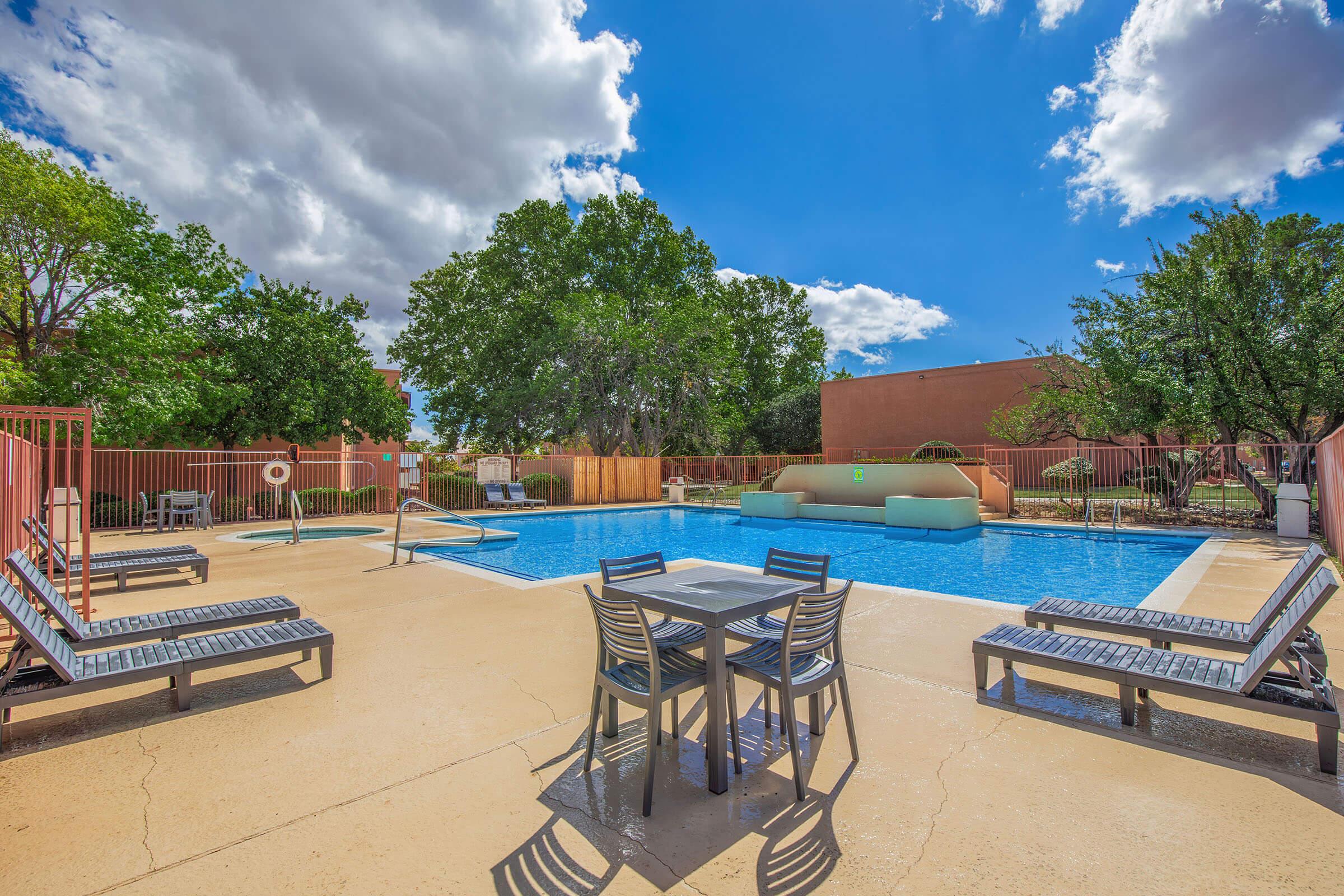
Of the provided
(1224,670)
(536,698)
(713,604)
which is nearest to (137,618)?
(536,698)

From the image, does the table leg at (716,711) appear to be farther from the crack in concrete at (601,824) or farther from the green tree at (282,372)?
the green tree at (282,372)

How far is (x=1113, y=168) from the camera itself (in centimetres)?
1523

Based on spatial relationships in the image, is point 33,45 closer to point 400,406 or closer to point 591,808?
point 400,406

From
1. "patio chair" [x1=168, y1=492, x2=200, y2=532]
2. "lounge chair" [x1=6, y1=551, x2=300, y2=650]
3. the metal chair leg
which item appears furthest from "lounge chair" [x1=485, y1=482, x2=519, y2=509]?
the metal chair leg

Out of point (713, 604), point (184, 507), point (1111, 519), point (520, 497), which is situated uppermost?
point (713, 604)

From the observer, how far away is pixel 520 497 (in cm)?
1973

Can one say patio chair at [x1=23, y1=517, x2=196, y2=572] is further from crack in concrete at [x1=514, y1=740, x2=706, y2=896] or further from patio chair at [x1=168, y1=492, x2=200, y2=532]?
patio chair at [x1=168, y1=492, x2=200, y2=532]

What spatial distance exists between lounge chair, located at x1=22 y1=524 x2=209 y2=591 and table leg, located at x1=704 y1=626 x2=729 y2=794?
24.8 ft

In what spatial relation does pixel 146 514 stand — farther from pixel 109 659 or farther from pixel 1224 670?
pixel 1224 670

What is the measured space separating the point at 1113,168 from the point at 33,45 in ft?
87.0

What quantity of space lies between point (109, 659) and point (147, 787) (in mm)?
1210

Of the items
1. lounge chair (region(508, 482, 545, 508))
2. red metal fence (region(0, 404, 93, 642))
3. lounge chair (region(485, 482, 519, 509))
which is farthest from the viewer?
lounge chair (region(508, 482, 545, 508))

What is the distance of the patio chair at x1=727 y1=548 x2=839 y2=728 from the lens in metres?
3.23

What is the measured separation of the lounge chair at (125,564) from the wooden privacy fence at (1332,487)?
1467 cm
